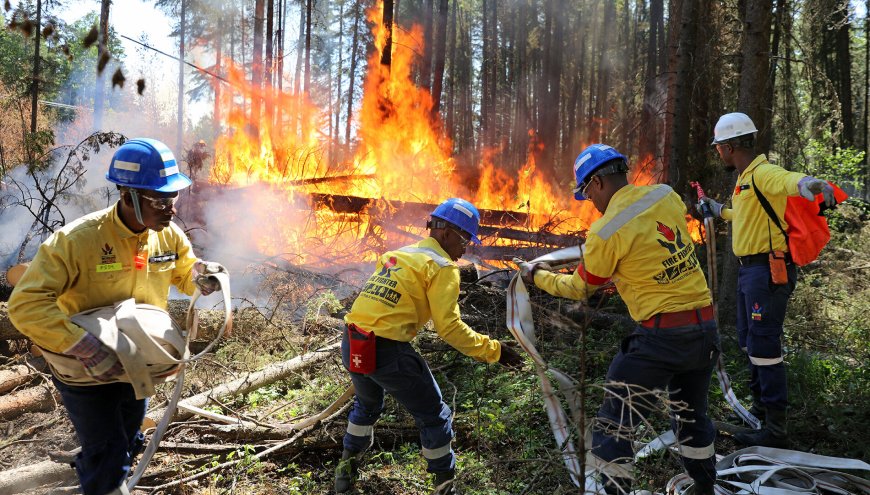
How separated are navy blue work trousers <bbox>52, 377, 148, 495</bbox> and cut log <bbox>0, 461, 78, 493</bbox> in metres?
1.34

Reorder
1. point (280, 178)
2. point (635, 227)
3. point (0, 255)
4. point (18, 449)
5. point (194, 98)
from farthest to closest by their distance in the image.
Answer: point (194, 98) < point (280, 178) < point (0, 255) < point (18, 449) < point (635, 227)

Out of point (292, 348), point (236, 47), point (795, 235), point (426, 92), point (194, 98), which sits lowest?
point (292, 348)

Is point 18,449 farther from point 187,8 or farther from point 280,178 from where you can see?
point 187,8

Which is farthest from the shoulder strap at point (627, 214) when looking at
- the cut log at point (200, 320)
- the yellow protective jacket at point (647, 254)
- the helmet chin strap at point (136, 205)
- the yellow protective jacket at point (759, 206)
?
the cut log at point (200, 320)

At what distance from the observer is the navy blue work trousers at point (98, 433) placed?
3129mm

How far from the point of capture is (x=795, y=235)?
179 inches

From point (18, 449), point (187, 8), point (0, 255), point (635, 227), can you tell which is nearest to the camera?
point (635, 227)

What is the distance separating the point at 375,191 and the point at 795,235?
9663 millimetres

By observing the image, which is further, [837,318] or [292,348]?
[837,318]

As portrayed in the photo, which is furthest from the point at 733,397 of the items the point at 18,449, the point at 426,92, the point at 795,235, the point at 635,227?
the point at 426,92

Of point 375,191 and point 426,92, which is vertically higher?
point 426,92

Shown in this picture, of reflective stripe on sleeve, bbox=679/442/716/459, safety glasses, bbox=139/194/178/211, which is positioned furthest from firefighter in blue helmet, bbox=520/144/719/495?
safety glasses, bbox=139/194/178/211

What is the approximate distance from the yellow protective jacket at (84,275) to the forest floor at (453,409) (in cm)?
184

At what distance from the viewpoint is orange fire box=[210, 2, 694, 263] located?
11750mm
